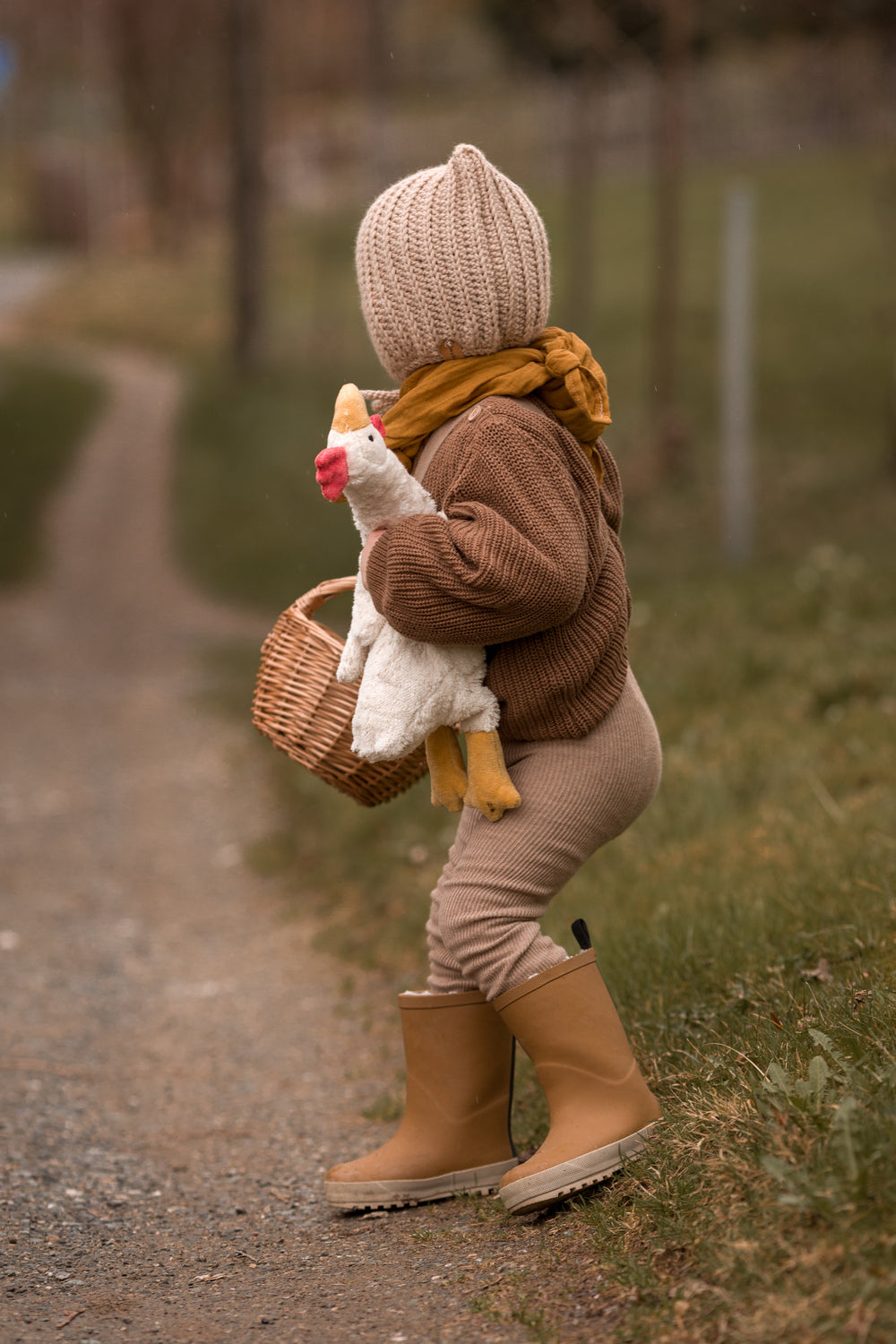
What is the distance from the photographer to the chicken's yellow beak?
2.72 m

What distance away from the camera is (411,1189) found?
3152mm

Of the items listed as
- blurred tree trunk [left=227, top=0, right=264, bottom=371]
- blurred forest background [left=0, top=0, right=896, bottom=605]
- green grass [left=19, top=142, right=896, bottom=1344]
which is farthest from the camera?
blurred tree trunk [left=227, top=0, right=264, bottom=371]

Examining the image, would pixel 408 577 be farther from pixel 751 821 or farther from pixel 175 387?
pixel 175 387

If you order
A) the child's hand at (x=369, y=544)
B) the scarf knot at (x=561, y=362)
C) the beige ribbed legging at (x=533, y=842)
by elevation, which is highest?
the scarf knot at (x=561, y=362)

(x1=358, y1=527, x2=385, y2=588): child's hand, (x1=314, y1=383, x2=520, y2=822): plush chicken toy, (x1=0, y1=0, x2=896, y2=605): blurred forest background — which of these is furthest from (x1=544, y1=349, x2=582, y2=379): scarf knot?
(x1=0, y1=0, x2=896, y2=605): blurred forest background

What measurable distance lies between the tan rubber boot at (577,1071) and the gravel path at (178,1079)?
18 centimetres

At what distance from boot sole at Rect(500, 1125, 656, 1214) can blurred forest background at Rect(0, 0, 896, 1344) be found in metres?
0.06

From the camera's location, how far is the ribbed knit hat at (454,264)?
9.17ft

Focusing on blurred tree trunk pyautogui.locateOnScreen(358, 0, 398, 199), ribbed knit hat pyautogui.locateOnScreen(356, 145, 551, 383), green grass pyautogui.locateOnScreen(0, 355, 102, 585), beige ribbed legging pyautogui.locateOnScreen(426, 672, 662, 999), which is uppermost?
ribbed knit hat pyautogui.locateOnScreen(356, 145, 551, 383)

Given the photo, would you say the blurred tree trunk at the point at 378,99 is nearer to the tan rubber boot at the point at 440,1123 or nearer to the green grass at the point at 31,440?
the green grass at the point at 31,440

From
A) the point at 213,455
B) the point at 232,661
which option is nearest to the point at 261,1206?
the point at 232,661

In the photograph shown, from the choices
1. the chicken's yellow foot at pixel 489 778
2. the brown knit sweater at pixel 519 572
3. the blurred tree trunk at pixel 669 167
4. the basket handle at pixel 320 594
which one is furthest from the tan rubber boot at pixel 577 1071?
the blurred tree trunk at pixel 669 167

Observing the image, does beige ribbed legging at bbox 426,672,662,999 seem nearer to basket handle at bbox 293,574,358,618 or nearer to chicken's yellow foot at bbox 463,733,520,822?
chicken's yellow foot at bbox 463,733,520,822

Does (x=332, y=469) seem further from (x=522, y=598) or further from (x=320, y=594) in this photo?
(x=320, y=594)
